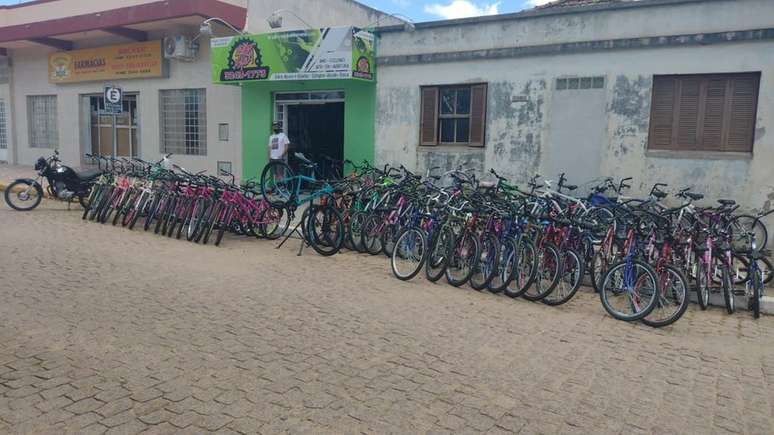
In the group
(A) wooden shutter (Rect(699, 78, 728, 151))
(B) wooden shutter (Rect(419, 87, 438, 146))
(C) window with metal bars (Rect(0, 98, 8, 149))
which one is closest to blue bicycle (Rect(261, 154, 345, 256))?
(B) wooden shutter (Rect(419, 87, 438, 146))

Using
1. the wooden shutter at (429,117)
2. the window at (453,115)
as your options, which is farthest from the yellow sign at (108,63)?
the window at (453,115)

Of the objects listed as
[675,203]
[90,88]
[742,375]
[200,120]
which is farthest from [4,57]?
[742,375]

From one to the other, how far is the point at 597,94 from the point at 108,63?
45.8 feet

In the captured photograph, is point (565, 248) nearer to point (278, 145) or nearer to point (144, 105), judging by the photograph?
point (278, 145)

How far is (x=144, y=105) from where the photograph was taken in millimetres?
17172

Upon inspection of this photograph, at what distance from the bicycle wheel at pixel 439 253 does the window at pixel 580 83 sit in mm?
4802

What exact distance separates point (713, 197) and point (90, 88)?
17.2 metres

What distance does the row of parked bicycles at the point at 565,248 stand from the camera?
6305mm

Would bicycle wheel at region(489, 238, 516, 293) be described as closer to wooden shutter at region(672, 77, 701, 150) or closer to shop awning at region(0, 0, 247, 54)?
wooden shutter at region(672, 77, 701, 150)

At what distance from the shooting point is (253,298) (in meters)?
6.49

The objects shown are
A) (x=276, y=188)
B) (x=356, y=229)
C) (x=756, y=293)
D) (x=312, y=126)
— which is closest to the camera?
(x=756, y=293)

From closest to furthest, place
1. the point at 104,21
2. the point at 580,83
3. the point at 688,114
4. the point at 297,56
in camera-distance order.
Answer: the point at 688,114
the point at 580,83
the point at 297,56
the point at 104,21

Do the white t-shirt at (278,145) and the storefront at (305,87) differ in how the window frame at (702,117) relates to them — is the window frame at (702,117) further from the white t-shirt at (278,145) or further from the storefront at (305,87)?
the white t-shirt at (278,145)

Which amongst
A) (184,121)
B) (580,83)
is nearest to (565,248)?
(580,83)
